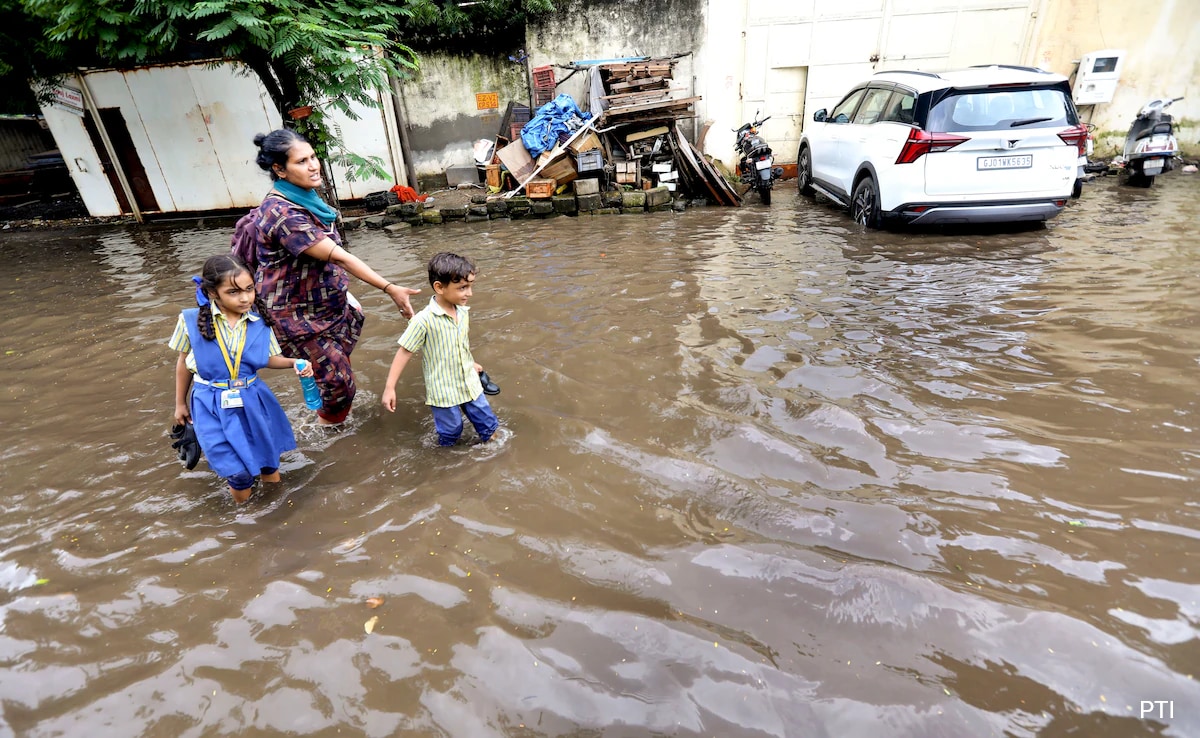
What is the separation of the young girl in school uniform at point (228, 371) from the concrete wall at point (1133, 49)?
13.9 metres

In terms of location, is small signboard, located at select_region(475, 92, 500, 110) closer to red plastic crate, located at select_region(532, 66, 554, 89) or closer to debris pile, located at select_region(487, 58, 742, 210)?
red plastic crate, located at select_region(532, 66, 554, 89)

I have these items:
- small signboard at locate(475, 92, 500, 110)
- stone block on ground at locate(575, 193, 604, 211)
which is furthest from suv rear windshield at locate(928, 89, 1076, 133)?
small signboard at locate(475, 92, 500, 110)

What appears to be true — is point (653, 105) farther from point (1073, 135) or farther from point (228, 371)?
point (228, 371)

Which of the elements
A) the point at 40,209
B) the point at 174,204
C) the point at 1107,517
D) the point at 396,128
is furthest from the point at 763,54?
the point at 40,209

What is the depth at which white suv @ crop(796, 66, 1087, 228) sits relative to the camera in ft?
19.8

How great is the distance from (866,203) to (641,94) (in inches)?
187

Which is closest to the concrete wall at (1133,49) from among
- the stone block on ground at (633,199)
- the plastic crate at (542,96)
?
the stone block on ground at (633,199)

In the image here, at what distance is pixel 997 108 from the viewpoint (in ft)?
20.1

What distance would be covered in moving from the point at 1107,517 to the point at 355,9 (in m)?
9.14

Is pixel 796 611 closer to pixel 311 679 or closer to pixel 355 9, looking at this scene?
pixel 311 679

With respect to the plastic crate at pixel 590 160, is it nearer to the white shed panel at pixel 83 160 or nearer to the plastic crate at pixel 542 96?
the plastic crate at pixel 542 96

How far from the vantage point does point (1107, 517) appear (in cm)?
245

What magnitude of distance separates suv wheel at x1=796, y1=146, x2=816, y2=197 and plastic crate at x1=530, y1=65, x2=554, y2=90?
4.93 m

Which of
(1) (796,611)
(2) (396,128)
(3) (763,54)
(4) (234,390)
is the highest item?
(3) (763,54)
